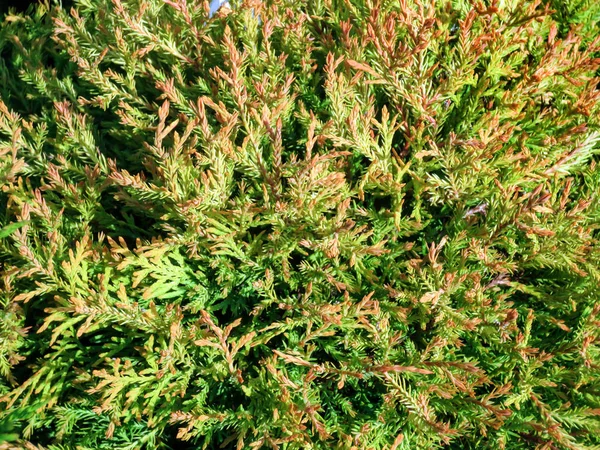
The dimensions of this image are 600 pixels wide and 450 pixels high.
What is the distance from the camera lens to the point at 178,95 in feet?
8.55

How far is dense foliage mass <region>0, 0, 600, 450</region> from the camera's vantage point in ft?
7.32

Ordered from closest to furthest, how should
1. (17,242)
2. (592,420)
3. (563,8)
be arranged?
(592,420)
(17,242)
(563,8)

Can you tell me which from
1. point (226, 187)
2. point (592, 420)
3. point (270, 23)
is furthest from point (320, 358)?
point (270, 23)

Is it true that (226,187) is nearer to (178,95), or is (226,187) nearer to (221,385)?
(178,95)

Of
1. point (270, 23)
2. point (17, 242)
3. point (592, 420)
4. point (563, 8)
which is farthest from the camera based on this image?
point (563, 8)

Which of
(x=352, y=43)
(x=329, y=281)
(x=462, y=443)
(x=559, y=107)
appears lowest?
(x=462, y=443)

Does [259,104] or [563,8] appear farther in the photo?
[563,8]

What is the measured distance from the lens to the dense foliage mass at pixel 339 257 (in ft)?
7.32

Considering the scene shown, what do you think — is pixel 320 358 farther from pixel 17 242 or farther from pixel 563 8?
pixel 563 8

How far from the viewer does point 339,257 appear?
2525 mm

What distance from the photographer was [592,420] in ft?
7.11

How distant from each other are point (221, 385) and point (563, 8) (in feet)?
8.53

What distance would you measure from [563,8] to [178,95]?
206 centimetres

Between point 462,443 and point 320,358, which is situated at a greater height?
point 320,358
